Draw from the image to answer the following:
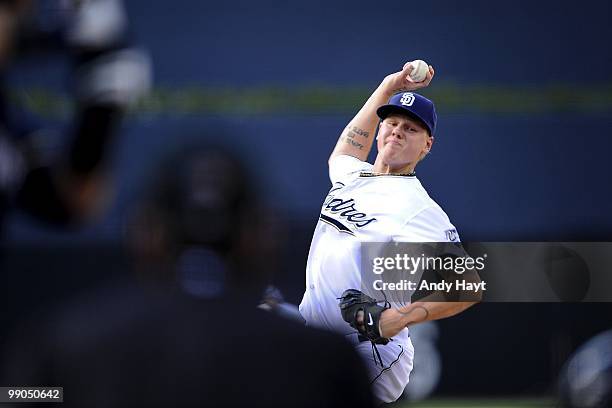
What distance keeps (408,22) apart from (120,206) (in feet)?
12.8

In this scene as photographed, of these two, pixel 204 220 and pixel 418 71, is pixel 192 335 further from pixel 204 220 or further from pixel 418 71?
pixel 418 71

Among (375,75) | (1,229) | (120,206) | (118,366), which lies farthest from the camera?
(375,75)

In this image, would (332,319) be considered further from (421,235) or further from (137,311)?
(137,311)

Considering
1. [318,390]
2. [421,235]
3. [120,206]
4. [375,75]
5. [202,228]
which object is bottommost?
[318,390]

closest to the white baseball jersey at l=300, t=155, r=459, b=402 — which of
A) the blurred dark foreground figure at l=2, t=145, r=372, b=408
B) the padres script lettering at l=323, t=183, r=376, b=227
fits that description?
the padres script lettering at l=323, t=183, r=376, b=227

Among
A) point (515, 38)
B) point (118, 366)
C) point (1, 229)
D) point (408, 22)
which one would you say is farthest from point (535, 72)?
point (118, 366)

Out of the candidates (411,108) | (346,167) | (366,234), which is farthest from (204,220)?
(346,167)

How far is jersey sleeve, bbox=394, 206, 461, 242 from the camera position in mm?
5078

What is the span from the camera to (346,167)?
5.43 meters

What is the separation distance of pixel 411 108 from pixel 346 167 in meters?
0.48

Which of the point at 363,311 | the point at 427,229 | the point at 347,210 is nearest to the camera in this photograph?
the point at 363,311

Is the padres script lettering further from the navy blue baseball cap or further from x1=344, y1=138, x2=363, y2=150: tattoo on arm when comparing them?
the navy blue baseball cap

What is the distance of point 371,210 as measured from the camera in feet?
17.0

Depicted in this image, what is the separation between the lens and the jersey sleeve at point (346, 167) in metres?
5.38
